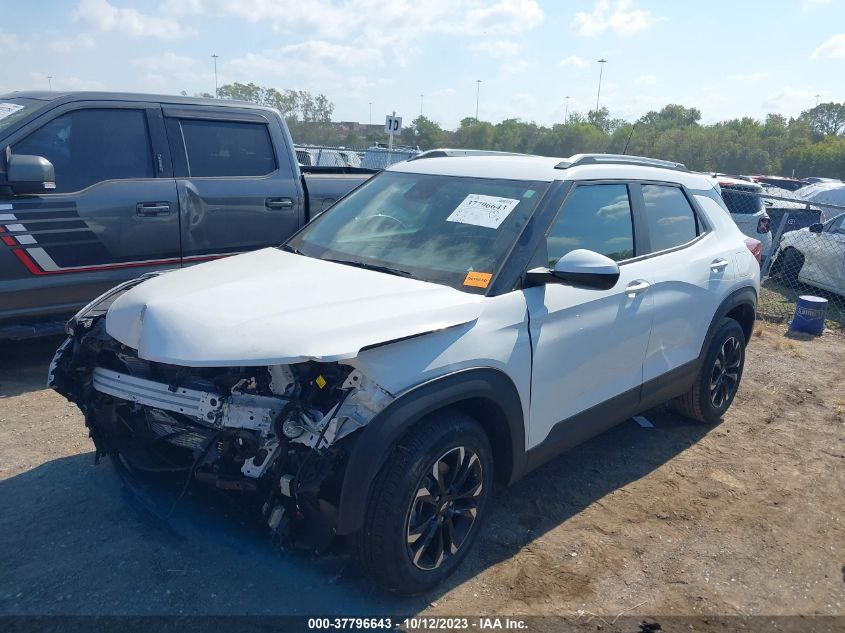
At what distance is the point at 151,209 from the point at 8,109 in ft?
4.49

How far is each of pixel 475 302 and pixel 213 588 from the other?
1.71 metres

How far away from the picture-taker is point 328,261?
356 cm

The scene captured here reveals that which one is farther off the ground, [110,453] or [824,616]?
[110,453]

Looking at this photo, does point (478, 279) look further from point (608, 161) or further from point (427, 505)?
point (608, 161)

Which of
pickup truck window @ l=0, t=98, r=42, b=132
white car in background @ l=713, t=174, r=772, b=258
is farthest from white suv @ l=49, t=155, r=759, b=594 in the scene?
white car in background @ l=713, t=174, r=772, b=258

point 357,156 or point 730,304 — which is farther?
point 357,156

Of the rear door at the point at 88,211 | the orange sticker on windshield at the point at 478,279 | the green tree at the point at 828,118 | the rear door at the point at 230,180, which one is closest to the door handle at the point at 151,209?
the rear door at the point at 88,211

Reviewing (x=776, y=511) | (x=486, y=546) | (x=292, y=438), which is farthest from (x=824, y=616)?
(x=292, y=438)

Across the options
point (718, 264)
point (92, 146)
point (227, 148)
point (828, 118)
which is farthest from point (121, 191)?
point (828, 118)

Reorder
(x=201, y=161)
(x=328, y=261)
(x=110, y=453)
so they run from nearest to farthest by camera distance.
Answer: (x=110, y=453), (x=328, y=261), (x=201, y=161)

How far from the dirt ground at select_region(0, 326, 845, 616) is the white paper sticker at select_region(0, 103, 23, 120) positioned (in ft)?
7.69

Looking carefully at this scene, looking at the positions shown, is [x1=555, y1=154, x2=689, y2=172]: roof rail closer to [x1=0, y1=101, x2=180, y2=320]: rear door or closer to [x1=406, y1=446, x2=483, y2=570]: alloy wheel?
[x1=406, y1=446, x2=483, y2=570]: alloy wheel

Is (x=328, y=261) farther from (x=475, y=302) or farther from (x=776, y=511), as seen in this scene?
(x=776, y=511)

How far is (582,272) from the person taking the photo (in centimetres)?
307
